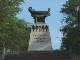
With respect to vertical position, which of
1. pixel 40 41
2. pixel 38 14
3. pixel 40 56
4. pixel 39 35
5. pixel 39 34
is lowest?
pixel 40 56

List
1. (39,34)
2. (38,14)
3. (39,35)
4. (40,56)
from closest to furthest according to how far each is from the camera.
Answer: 1. (40,56)
2. (39,35)
3. (39,34)
4. (38,14)

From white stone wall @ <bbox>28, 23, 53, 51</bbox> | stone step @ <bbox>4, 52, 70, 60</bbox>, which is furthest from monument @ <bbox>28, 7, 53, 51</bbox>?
stone step @ <bbox>4, 52, 70, 60</bbox>

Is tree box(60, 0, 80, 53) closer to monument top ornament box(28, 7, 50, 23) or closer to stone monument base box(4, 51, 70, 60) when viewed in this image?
monument top ornament box(28, 7, 50, 23)

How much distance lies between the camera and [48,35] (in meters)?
50.8

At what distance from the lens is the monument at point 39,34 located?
49734 mm

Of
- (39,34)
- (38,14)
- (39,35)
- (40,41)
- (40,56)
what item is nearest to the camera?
(40,56)

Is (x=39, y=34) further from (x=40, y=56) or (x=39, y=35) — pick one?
(x=40, y=56)

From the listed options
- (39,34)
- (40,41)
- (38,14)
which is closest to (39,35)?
(39,34)

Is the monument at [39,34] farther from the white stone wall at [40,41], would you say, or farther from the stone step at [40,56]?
the stone step at [40,56]

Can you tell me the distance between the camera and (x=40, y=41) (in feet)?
165

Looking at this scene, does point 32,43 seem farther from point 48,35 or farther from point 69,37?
point 69,37

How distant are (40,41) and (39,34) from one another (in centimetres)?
118

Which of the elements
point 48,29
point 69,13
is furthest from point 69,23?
point 48,29

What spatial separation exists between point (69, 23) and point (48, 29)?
5.32 metres
